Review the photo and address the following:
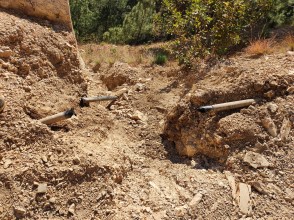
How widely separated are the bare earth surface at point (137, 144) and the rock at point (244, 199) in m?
0.01

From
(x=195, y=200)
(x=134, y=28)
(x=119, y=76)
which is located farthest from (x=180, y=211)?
(x=134, y=28)

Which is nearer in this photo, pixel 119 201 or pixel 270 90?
pixel 119 201

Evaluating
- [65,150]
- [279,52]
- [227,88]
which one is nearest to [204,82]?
[227,88]

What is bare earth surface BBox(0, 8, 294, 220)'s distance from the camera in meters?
3.33

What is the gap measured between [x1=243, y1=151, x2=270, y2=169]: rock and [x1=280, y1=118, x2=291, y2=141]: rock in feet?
1.47

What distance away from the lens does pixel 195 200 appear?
3609mm

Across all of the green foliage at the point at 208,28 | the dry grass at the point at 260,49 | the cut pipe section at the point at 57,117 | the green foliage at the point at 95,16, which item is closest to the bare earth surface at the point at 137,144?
the cut pipe section at the point at 57,117

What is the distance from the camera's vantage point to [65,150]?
11.8ft

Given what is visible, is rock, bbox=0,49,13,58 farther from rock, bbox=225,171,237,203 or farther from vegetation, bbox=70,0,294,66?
rock, bbox=225,171,237,203

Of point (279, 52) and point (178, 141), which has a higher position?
point (279, 52)

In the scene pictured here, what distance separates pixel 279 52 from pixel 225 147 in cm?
245

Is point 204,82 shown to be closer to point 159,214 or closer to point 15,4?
point 159,214

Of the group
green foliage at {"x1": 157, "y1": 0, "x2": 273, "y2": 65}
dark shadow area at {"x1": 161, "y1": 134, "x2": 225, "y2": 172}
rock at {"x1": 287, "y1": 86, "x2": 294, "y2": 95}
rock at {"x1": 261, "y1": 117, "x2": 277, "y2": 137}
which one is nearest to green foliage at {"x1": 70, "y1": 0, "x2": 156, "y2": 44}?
green foliage at {"x1": 157, "y1": 0, "x2": 273, "y2": 65}

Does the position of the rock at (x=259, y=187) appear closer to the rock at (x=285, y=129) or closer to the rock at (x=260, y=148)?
the rock at (x=260, y=148)
